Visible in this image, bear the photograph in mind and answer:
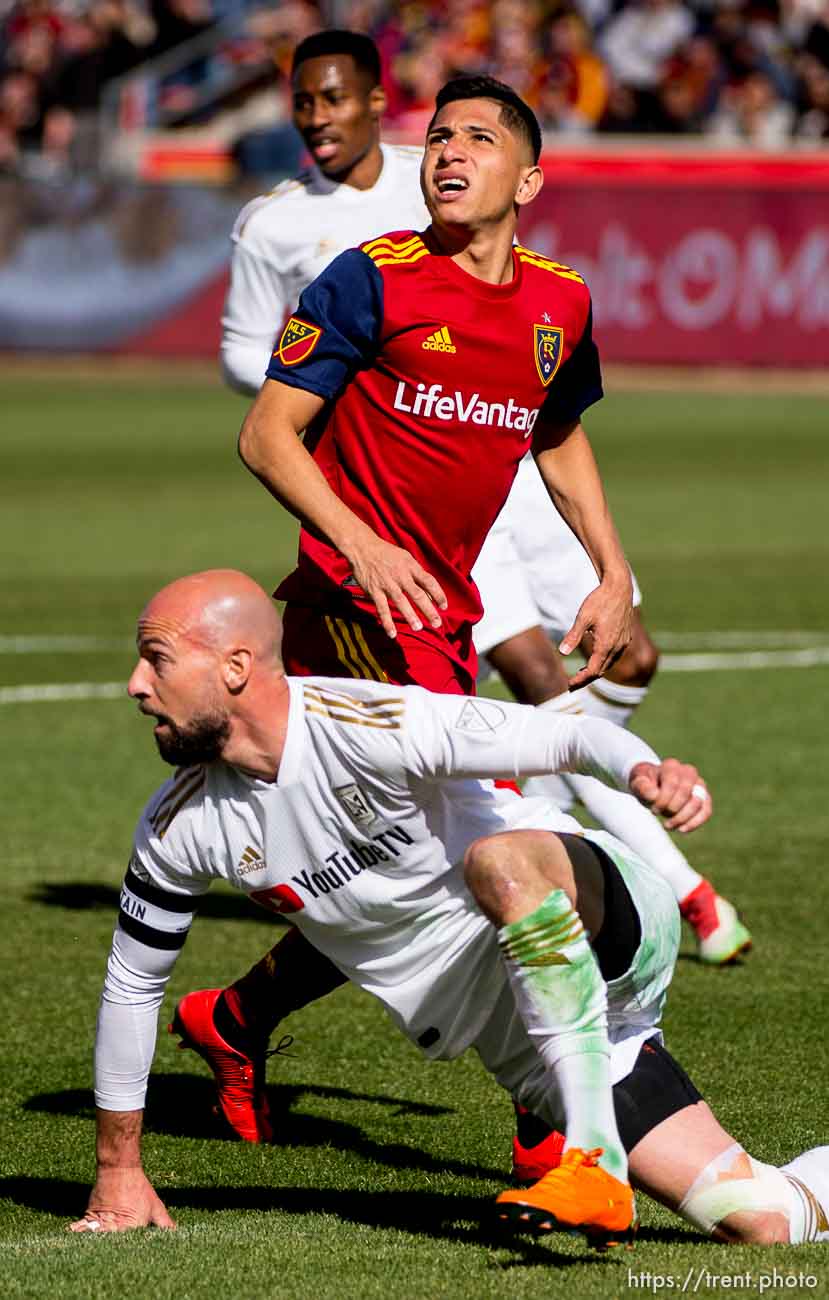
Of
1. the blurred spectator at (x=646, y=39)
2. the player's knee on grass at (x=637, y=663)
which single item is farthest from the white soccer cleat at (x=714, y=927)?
the blurred spectator at (x=646, y=39)

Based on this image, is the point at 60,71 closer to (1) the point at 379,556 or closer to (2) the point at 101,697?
(2) the point at 101,697

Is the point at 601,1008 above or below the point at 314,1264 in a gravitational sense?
above

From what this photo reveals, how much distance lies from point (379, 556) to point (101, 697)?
21.7 feet

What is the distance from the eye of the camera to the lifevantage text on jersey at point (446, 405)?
5215 mm

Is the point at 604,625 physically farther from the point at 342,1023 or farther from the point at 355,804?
the point at 342,1023

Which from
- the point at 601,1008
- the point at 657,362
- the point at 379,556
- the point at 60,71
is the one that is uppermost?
the point at 379,556

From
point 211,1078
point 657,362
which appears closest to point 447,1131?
point 211,1078

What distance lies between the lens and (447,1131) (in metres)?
5.57

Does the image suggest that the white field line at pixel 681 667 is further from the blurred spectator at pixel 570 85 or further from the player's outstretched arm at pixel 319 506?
the blurred spectator at pixel 570 85

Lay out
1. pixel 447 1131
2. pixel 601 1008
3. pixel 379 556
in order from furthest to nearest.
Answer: pixel 447 1131 → pixel 379 556 → pixel 601 1008

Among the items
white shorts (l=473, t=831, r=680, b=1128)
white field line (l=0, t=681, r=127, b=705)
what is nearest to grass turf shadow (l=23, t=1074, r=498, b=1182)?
white shorts (l=473, t=831, r=680, b=1128)

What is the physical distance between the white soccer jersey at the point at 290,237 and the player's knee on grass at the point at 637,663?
62.3 inches

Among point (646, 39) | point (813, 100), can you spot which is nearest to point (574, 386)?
point (813, 100)

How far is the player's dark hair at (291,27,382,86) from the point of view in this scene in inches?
275
